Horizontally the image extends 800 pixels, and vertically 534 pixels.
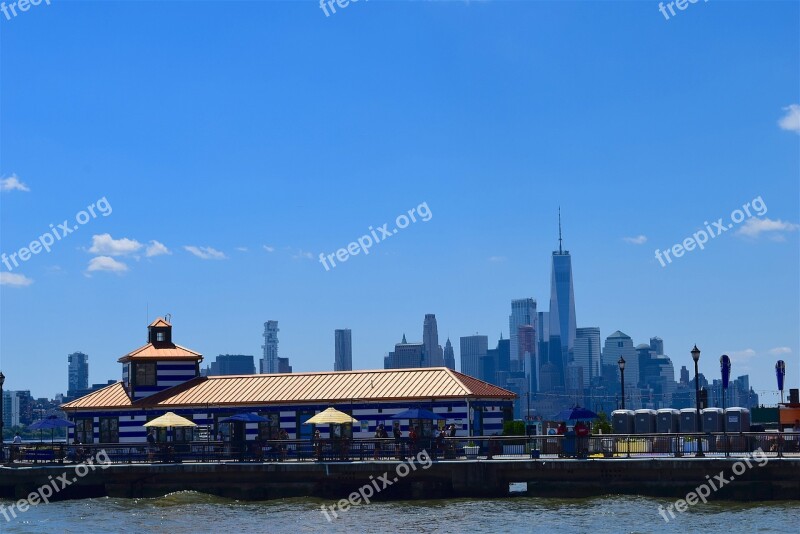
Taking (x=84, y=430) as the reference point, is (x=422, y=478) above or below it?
below

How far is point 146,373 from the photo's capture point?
61.1 m

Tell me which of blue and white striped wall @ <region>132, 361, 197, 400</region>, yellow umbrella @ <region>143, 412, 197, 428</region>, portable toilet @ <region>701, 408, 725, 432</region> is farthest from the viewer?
blue and white striped wall @ <region>132, 361, 197, 400</region>

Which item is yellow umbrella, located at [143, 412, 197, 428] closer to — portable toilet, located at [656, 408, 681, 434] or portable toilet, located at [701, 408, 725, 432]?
portable toilet, located at [656, 408, 681, 434]

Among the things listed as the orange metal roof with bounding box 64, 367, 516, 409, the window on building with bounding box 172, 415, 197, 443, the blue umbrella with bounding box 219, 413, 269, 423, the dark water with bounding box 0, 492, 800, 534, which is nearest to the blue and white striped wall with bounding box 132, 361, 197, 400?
the orange metal roof with bounding box 64, 367, 516, 409

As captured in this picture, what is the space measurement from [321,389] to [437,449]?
33.4ft

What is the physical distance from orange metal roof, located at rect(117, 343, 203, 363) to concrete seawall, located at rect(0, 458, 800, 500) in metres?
9.19

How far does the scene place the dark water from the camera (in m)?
39.4

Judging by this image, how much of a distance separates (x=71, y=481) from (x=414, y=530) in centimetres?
1921

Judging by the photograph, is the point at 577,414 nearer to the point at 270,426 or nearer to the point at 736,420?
the point at 736,420

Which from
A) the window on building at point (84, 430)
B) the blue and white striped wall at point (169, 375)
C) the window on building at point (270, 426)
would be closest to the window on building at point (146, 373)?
the blue and white striped wall at point (169, 375)

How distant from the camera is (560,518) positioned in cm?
4122

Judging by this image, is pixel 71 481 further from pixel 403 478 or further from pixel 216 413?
A: pixel 403 478

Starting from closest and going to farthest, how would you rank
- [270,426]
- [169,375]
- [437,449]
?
1. [437,449]
2. [270,426]
3. [169,375]

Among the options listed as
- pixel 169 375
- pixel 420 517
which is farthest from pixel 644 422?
pixel 169 375
